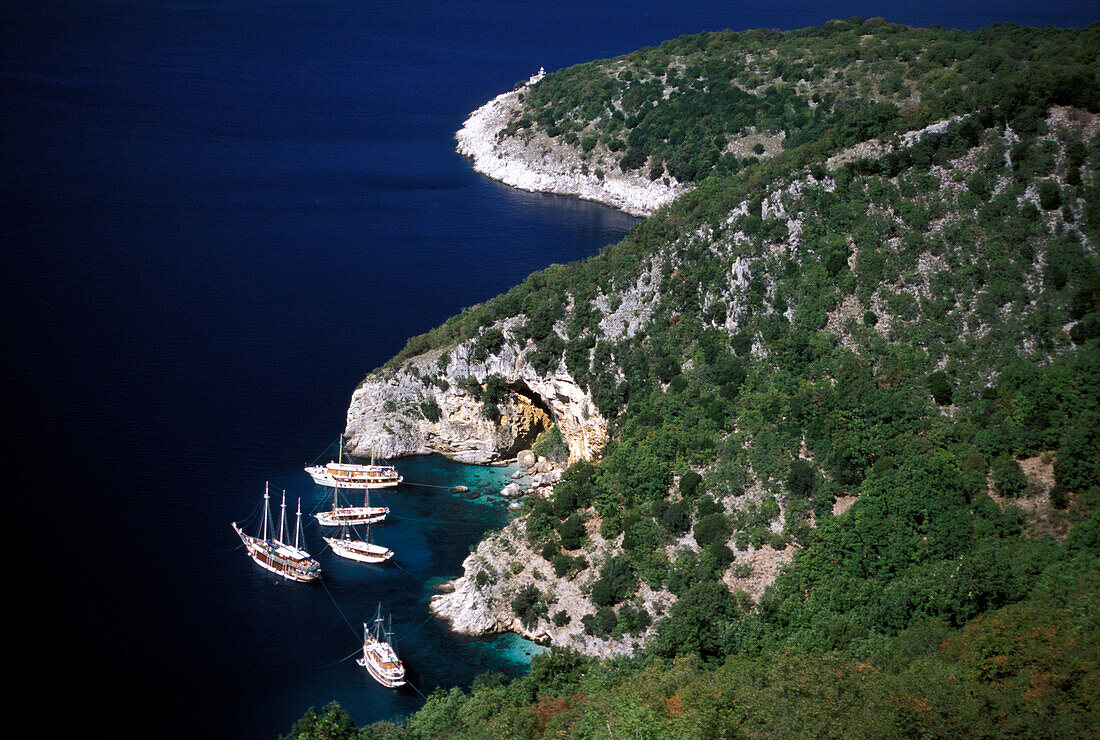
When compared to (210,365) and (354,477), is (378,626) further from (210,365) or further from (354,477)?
(210,365)

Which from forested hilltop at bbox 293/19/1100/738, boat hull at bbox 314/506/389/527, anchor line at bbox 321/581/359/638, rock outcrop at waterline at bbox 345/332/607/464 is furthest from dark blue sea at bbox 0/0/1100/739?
forested hilltop at bbox 293/19/1100/738

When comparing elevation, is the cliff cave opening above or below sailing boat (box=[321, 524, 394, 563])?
above

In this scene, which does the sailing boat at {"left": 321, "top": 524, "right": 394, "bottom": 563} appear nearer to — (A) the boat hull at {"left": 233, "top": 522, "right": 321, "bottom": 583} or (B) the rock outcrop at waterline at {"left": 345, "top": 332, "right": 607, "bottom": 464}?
(A) the boat hull at {"left": 233, "top": 522, "right": 321, "bottom": 583}

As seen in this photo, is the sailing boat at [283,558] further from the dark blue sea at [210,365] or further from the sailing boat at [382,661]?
the sailing boat at [382,661]

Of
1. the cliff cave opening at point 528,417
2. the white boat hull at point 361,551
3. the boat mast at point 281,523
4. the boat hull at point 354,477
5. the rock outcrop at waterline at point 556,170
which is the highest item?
the rock outcrop at waterline at point 556,170

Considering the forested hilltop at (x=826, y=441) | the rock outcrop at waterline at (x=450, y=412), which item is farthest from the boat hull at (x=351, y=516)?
the forested hilltop at (x=826, y=441)
